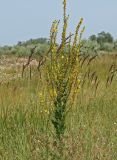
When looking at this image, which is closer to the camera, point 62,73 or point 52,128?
point 62,73

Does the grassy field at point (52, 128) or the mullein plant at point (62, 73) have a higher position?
the mullein plant at point (62, 73)

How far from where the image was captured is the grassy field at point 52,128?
4664 millimetres

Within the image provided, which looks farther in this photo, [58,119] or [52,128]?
[52,128]

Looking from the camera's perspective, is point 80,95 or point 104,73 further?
point 104,73

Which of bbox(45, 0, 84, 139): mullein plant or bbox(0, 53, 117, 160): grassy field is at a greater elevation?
bbox(45, 0, 84, 139): mullein plant

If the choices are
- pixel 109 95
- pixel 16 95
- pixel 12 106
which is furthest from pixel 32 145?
pixel 109 95

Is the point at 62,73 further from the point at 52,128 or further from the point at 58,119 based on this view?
the point at 52,128

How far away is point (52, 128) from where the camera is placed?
571cm

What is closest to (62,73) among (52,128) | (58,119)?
(58,119)

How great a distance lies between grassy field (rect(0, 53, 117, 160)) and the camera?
4664mm

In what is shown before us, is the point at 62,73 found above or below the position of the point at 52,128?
above

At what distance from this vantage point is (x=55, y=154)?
14.7 feet

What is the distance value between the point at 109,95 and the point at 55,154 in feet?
11.8

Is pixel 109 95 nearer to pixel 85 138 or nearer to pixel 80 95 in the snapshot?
pixel 80 95
